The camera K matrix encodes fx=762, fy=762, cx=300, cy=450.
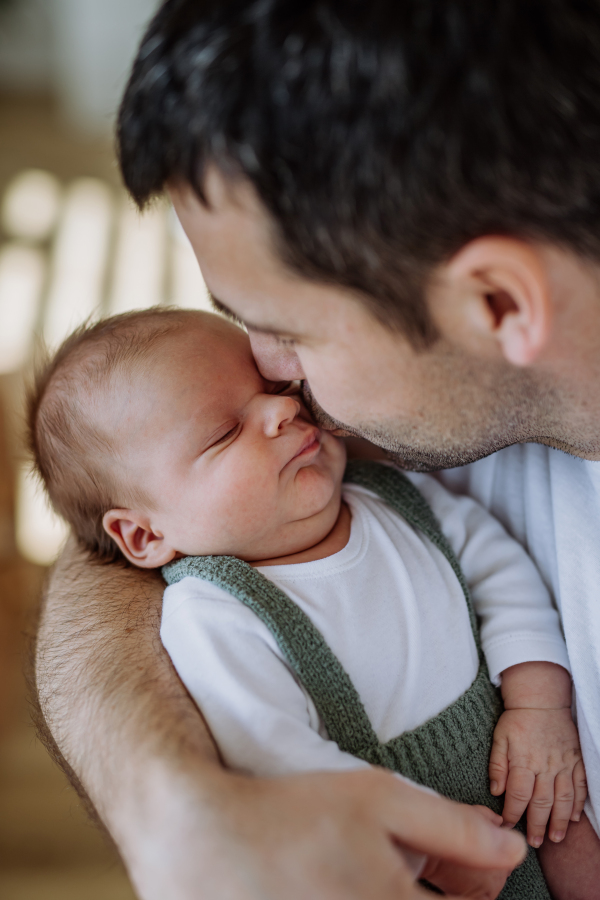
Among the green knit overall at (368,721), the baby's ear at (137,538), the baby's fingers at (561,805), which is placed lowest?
the baby's fingers at (561,805)

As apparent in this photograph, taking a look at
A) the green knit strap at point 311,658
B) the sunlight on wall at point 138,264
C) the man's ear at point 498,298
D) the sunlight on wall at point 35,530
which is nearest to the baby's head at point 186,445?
the green knit strap at point 311,658

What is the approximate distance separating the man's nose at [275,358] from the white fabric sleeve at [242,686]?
0.30 m

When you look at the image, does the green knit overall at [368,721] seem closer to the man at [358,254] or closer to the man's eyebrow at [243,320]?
the man at [358,254]

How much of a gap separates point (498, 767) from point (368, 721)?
205 mm

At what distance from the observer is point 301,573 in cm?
101

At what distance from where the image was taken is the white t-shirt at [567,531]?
981mm

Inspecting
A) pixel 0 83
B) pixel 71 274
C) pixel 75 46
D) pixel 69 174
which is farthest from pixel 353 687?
pixel 0 83

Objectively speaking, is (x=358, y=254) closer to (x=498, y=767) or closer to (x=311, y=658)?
(x=311, y=658)

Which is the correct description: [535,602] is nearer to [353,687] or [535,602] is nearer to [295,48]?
[353,687]

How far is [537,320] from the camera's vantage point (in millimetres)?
768

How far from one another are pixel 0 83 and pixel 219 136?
16.0 ft

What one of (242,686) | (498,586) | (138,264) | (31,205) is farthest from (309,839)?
(31,205)

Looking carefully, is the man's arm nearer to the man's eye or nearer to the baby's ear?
the baby's ear

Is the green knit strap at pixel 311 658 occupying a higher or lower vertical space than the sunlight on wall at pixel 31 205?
lower
